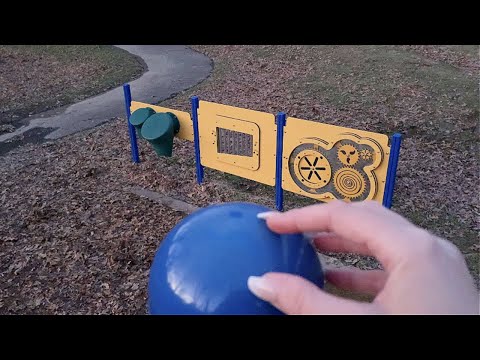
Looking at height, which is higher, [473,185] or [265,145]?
[265,145]

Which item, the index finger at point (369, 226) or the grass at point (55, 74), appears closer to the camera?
the index finger at point (369, 226)

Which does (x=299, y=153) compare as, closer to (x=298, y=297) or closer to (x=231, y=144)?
(x=231, y=144)

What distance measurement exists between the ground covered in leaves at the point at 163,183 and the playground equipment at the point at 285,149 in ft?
1.68

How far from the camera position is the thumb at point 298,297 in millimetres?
1647

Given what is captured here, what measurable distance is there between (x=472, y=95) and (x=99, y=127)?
25.7 ft

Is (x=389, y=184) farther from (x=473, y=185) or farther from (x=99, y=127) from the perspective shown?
(x=99, y=127)

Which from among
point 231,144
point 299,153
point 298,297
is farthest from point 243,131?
point 298,297

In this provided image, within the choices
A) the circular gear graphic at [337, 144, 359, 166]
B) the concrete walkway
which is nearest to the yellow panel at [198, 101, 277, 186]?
the circular gear graphic at [337, 144, 359, 166]

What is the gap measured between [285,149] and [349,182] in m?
0.91

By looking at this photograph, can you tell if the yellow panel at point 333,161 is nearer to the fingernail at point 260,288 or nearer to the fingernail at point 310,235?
the fingernail at point 310,235

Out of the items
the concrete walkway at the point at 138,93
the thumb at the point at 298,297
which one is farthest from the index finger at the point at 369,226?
the concrete walkway at the point at 138,93

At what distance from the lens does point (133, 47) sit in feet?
59.5

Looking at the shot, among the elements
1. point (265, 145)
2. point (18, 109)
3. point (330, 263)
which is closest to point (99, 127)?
point (18, 109)

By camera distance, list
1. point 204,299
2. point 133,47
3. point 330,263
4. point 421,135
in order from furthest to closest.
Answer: point 133,47
point 421,135
point 330,263
point 204,299
